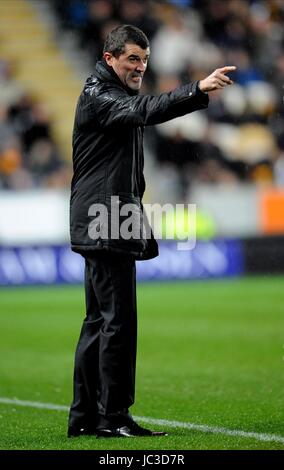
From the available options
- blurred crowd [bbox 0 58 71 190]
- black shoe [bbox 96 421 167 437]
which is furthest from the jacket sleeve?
blurred crowd [bbox 0 58 71 190]

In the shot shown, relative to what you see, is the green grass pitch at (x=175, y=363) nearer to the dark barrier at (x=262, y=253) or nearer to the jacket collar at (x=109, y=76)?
the dark barrier at (x=262, y=253)

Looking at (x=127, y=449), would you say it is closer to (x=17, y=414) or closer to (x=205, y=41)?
(x=17, y=414)

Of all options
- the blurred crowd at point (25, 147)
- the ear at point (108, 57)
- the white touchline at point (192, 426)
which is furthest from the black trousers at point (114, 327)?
the blurred crowd at point (25, 147)

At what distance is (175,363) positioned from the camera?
9.87 meters

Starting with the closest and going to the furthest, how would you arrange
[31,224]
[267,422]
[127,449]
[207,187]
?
[127,449]
[267,422]
[31,224]
[207,187]

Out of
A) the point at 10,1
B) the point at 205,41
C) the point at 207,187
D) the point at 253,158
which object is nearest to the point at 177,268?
the point at 207,187

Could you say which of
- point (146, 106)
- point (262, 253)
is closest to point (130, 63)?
point (146, 106)

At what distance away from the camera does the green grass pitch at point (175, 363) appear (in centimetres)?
633

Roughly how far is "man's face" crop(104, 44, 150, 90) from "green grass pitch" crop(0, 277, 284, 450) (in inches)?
71.2

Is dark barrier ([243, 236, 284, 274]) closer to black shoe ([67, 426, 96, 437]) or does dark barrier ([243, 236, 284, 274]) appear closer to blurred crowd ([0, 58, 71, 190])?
blurred crowd ([0, 58, 71, 190])

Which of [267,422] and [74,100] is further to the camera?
[74,100]

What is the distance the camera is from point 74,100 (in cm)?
2197

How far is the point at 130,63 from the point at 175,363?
14.4ft
